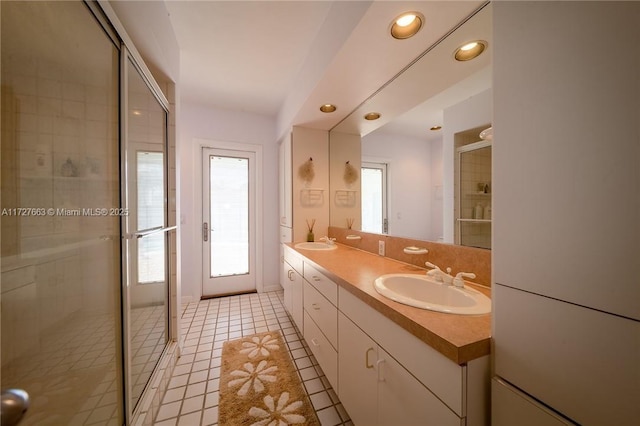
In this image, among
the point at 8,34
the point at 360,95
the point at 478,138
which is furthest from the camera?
the point at 360,95

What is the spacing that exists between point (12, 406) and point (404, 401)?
3.39 ft

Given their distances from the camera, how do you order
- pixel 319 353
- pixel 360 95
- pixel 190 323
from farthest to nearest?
Answer: pixel 190 323 → pixel 360 95 → pixel 319 353

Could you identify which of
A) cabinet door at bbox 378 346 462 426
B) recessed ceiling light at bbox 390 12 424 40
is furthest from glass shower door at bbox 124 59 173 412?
recessed ceiling light at bbox 390 12 424 40

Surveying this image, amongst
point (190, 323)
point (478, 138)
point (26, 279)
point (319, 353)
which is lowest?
point (190, 323)

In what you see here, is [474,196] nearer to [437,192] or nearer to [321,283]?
[437,192]

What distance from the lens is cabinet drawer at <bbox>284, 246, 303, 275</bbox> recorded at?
6.55 ft

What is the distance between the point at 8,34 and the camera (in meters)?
0.64

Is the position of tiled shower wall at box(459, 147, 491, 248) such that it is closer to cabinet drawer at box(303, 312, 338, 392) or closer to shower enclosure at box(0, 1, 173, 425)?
cabinet drawer at box(303, 312, 338, 392)

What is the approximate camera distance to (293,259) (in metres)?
2.18

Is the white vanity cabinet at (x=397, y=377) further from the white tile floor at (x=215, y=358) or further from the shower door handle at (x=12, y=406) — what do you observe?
the shower door handle at (x=12, y=406)

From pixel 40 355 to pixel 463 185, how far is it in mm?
1939

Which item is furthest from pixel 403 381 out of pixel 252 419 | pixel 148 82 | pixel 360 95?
pixel 148 82

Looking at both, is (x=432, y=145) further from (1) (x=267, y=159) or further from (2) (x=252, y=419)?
(1) (x=267, y=159)

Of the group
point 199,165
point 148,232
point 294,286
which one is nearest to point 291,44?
point 148,232
